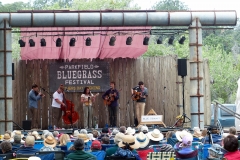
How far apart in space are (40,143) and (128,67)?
1000 centimetres

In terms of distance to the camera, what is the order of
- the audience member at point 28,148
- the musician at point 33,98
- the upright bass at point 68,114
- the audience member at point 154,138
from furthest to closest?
the upright bass at point 68,114 → the musician at point 33,98 → the audience member at point 154,138 → the audience member at point 28,148

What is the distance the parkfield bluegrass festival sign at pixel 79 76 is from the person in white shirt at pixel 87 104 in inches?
41.5

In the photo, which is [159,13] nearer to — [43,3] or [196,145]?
[196,145]

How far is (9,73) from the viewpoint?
61.2ft

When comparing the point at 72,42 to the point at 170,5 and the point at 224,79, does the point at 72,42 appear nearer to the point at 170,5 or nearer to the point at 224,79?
the point at 224,79

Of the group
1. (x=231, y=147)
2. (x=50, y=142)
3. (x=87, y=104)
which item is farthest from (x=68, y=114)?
(x=231, y=147)

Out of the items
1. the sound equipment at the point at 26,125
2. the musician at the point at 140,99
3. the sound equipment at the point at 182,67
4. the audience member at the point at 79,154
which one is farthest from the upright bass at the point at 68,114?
the audience member at the point at 79,154

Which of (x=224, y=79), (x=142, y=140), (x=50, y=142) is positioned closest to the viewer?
(x=142, y=140)

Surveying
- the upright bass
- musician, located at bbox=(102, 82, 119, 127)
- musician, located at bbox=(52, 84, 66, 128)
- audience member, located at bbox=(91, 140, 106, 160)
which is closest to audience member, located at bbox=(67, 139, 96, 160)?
audience member, located at bbox=(91, 140, 106, 160)

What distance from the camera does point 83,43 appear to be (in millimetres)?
22266

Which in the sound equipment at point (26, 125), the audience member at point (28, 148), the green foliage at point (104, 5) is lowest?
the sound equipment at point (26, 125)

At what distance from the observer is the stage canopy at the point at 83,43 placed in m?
21.6

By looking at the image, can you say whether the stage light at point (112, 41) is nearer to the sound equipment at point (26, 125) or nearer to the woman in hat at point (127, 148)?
the sound equipment at point (26, 125)

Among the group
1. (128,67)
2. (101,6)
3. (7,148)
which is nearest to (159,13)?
(128,67)
